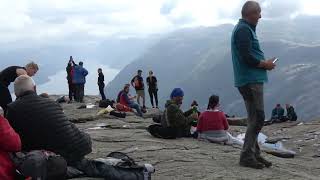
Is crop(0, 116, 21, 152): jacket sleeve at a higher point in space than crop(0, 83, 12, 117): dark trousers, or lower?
lower

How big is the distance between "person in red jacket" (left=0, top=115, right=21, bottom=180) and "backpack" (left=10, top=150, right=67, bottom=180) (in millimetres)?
97

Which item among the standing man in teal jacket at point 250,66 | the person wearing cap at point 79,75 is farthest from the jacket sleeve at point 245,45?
the person wearing cap at point 79,75

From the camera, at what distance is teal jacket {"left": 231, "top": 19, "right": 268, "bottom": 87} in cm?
915

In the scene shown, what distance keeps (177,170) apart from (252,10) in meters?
3.28

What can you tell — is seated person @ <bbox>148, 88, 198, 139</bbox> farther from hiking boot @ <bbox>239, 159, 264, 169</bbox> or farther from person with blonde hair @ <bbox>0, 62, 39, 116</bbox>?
hiking boot @ <bbox>239, 159, 264, 169</bbox>

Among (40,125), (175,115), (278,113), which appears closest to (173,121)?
(175,115)

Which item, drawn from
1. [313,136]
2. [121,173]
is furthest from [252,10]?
[313,136]

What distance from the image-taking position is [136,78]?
30.0 metres

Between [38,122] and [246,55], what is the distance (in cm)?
373

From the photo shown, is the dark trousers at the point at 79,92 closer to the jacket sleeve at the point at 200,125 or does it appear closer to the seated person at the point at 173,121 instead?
the seated person at the point at 173,121

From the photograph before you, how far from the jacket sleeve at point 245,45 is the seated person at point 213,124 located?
5.18 metres

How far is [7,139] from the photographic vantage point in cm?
712

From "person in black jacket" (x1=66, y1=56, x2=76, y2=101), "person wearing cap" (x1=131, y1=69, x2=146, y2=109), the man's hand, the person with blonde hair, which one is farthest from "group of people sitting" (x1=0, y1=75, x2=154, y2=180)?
"person wearing cap" (x1=131, y1=69, x2=146, y2=109)

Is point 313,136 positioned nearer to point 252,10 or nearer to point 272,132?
point 272,132
